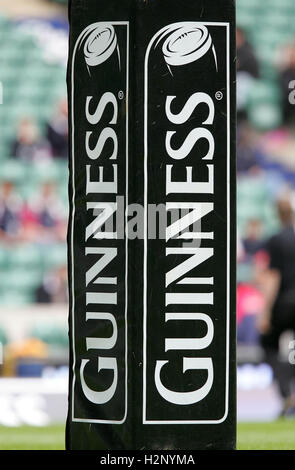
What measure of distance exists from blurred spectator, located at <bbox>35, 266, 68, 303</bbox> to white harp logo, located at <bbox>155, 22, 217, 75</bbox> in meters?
7.20

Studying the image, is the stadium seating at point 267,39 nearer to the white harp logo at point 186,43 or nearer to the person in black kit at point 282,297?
the person in black kit at point 282,297

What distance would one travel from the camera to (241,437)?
6238mm

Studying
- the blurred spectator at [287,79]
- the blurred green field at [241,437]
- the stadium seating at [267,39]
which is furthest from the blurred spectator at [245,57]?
the blurred green field at [241,437]

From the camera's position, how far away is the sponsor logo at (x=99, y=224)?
404cm

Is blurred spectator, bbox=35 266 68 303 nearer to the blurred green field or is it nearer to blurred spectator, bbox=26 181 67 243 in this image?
blurred spectator, bbox=26 181 67 243

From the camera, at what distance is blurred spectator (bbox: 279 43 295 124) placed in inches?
494

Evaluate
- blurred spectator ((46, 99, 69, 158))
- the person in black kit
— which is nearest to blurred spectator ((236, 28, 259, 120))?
blurred spectator ((46, 99, 69, 158))

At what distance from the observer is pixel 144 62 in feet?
13.1

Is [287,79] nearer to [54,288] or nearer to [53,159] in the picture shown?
[53,159]

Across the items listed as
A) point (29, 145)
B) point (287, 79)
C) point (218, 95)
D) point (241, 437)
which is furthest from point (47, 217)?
point (218, 95)

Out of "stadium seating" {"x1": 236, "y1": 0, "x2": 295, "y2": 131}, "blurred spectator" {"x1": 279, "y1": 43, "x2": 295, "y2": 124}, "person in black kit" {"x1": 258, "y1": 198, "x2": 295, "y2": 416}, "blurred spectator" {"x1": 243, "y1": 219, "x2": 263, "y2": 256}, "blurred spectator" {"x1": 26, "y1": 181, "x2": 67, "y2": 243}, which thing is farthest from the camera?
"stadium seating" {"x1": 236, "y1": 0, "x2": 295, "y2": 131}

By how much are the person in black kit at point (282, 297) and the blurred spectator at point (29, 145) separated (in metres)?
4.99

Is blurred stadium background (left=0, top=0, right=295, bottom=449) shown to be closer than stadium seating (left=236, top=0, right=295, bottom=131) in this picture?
Yes

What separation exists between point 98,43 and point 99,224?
69 centimetres
